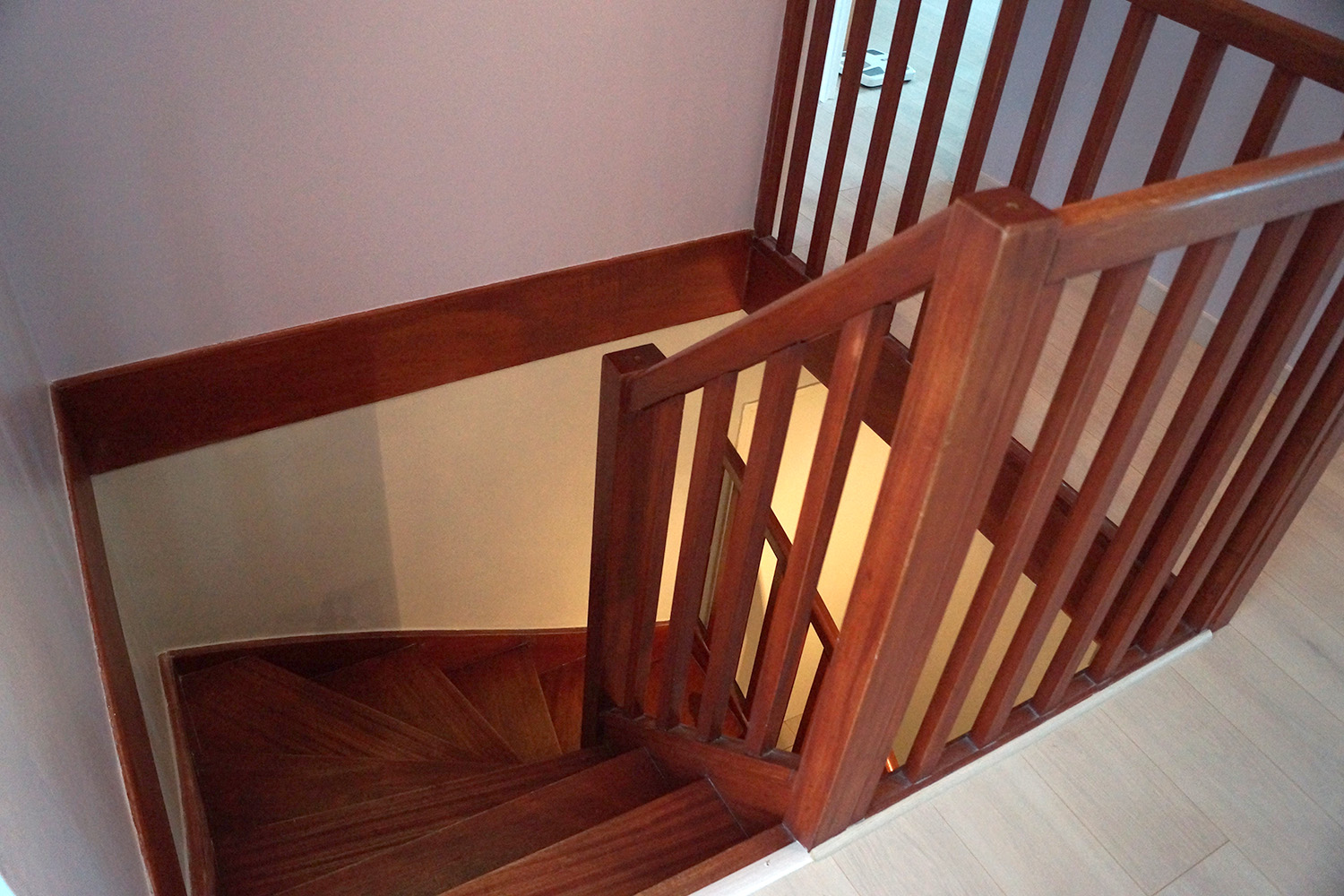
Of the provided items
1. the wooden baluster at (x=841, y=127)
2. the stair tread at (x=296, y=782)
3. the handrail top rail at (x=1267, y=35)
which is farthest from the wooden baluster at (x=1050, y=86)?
the stair tread at (x=296, y=782)

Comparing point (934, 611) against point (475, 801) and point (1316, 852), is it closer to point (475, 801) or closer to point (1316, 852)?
point (1316, 852)

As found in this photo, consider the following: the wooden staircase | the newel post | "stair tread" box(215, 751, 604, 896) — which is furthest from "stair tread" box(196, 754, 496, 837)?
the newel post

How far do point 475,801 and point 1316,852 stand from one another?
1.57 meters

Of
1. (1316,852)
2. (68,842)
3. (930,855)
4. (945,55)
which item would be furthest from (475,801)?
(945,55)

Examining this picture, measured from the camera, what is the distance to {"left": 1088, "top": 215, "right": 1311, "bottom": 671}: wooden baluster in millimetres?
1100

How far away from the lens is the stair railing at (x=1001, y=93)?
4.61ft

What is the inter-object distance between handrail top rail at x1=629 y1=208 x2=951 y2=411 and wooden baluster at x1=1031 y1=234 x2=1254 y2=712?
0.32 meters

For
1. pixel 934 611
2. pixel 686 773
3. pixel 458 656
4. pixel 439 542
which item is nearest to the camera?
pixel 934 611

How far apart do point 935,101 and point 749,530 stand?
1.10 metres

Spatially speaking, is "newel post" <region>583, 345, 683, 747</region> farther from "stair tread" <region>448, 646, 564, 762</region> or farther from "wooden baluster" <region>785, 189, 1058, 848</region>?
"stair tread" <region>448, 646, 564, 762</region>

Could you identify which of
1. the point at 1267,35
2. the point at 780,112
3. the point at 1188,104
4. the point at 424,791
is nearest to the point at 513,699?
the point at 424,791

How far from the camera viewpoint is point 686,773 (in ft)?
5.89

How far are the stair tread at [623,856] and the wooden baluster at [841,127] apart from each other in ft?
4.75

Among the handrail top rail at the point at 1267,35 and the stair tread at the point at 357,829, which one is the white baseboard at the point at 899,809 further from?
the handrail top rail at the point at 1267,35
